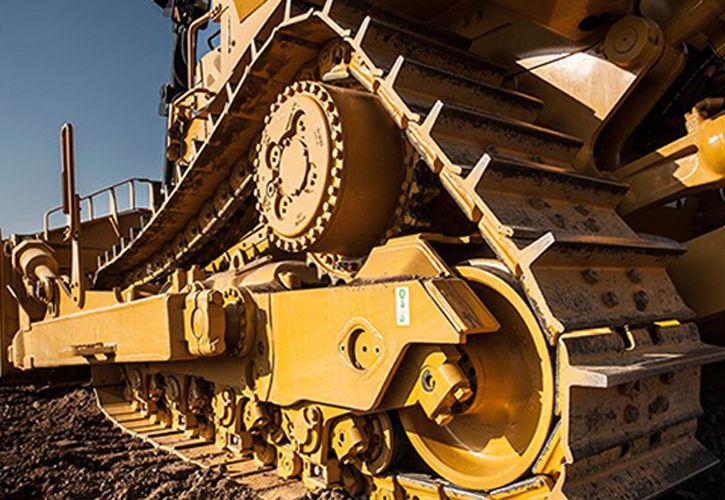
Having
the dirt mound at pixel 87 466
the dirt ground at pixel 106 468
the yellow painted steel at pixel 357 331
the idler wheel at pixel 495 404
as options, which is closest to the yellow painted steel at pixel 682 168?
the idler wheel at pixel 495 404

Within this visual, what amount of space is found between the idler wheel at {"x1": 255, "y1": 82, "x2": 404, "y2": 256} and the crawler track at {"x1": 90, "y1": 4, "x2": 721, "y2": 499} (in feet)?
0.68

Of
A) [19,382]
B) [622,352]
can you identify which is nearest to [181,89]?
[19,382]

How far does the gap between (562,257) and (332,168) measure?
111 centimetres

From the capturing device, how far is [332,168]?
2605 millimetres

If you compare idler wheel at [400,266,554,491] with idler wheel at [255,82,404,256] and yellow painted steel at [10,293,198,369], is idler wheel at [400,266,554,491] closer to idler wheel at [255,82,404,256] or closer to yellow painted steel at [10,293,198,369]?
idler wheel at [255,82,404,256]

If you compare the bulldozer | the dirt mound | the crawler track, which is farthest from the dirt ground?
the crawler track

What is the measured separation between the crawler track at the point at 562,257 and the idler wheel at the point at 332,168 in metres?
0.21

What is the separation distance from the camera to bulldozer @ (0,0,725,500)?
1.98 meters

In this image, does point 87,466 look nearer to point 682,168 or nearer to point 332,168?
point 332,168

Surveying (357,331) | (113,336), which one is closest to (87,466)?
(113,336)

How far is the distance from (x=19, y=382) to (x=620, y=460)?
A: 21.9 feet

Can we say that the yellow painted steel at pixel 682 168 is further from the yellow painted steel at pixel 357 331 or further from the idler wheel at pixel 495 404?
the yellow painted steel at pixel 357 331

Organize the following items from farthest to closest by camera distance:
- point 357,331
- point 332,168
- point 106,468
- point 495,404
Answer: point 106,468, point 332,168, point 357,331, point 495,404

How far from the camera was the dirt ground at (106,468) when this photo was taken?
9.84 feet
